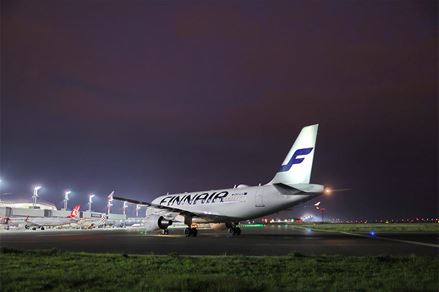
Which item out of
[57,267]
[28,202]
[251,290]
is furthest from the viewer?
[28,202]

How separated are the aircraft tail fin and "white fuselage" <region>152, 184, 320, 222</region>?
1.18m

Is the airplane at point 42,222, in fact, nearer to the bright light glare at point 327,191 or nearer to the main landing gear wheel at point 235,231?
the main landing gear wheel at point 235,231

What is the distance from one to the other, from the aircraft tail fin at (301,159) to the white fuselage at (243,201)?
1179 millimetres

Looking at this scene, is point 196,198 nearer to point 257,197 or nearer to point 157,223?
point 157,223

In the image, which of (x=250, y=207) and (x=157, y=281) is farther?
(x=250, y=207)

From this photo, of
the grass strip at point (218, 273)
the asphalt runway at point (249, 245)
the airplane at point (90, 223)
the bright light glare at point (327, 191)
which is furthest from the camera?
the airplane at point (90, 223)

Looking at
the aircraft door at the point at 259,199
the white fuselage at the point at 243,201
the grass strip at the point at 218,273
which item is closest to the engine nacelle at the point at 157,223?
the white fuselage at the point at 243,201

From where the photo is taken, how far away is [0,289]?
31.8ft

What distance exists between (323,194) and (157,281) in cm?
2362

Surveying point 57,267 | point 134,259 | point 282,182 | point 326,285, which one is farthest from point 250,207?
point 326,285

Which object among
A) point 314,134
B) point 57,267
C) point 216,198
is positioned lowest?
point 57,267

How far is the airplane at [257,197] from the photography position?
1313 inches

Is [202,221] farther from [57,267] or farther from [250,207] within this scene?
[57,267]

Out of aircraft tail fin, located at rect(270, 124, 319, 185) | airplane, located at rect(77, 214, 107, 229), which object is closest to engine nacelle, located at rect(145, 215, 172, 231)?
aircraft tail fin, located at rect(270, 124, 319, 185)
